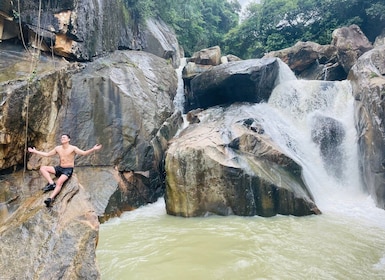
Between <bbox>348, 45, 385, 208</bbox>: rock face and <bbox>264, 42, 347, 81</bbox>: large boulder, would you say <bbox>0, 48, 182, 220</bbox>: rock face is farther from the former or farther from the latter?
<bbox>264, 42, 347, 81</bbox>: large boulder

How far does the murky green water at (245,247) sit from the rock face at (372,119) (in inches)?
48.0

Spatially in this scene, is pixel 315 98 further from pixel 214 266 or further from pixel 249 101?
pixel 214 266

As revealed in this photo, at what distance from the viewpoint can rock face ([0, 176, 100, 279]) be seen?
3434 millimetres

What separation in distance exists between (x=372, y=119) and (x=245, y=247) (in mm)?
6333

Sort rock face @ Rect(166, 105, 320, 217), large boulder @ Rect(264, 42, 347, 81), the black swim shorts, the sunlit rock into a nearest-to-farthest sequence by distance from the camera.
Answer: the black swim shorts < rock face @ Rect(166, 105, 320, 217) < large boulder @ Rect(264, 42, 347, 81) < the sunlit rock

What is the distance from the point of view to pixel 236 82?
40.7 ft

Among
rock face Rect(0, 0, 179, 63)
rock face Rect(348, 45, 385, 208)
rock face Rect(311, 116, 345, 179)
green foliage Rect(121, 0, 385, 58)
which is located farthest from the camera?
green foliage Rect(121, 0, 385, 58)

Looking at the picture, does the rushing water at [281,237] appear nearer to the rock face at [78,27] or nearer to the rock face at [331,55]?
the rock face at [331,55]

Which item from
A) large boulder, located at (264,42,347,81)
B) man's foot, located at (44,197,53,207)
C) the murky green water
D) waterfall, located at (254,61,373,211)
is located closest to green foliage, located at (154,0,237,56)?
large boulder, located at (264,42,347,81)

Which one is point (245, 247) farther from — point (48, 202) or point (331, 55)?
point (331, 55)

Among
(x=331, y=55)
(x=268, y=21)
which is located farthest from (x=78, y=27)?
(x=268, y=21)

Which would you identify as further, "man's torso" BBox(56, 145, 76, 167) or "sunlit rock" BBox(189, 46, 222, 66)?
"sunlit rock" BBox(189, 46, 222, 66)

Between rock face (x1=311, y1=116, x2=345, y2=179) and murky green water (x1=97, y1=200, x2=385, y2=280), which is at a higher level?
rock face (x1=311, y1=116, x2=345, y2=179)

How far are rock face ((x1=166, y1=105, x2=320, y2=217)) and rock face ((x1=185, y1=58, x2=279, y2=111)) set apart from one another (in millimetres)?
4175
